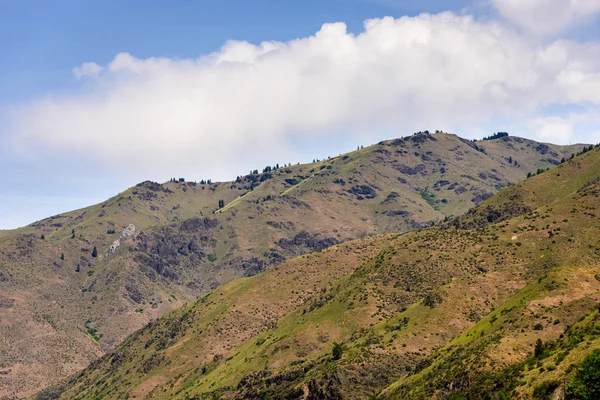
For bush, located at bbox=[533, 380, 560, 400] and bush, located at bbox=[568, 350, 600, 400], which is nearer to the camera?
bush, located at bbox=[568, 350, 600, 400]

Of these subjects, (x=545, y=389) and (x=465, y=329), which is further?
(x=465, y=329)

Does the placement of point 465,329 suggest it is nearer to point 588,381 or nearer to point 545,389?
point 545,389

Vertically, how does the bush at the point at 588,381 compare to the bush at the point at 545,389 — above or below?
above

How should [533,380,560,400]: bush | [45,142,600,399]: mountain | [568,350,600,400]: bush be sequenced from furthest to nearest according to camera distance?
[45,142,600,399]: mountain < [533,380,560,400]: bush < [568,350,600,400]: bush

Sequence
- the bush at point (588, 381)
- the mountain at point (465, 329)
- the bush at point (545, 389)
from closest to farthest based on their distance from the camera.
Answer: the bush at point (588, 381)
the bush at point (545, 389)
the mountain at point (465, 329)

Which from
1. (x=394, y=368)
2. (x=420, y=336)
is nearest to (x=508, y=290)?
(x=420, y=336)

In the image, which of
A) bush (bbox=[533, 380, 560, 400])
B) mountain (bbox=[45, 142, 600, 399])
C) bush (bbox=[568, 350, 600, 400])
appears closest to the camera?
bush (bbox=[568, 350, 600, 400])

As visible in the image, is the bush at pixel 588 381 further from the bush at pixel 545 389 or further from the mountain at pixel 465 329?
the bush at pixel 545 389

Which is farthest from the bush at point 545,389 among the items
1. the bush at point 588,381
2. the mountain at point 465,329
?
the bush at point 588,381

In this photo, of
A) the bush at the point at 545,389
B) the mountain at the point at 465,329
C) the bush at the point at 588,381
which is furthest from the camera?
the mountain at the point at 465,329

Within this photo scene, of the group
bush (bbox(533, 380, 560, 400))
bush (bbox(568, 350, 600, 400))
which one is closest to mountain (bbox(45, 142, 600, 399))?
bush (bbox(533, 380, 560, 400))

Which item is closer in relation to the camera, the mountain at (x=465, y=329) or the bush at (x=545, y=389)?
the bush at (x=545, y=389)

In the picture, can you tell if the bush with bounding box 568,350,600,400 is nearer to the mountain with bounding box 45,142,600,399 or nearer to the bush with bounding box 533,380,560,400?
the mountain with bounding box 45,142,600,399

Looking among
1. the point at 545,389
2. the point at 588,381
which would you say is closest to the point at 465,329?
the point at 545,389
